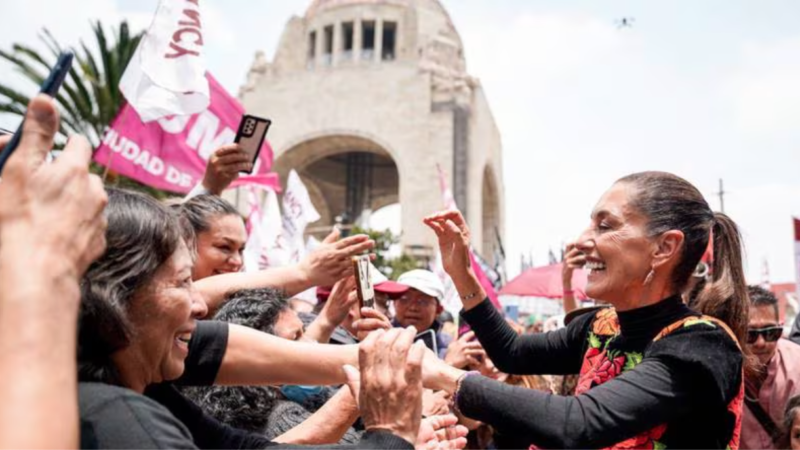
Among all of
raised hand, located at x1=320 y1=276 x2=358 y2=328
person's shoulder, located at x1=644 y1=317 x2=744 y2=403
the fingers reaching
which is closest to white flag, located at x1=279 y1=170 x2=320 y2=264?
raised hand, located at x1=320 y1=276 x2=358 y2=328

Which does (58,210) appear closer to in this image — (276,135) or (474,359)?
(474,359)

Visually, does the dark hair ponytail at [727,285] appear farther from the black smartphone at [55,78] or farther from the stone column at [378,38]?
the stone column at [378,38]

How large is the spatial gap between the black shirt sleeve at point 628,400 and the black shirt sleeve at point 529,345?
0.65 metres

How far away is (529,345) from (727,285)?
803 mm

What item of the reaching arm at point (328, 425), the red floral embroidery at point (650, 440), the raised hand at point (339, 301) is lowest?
the reaching arm at point (328, 425)

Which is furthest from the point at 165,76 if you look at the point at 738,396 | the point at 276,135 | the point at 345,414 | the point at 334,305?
the point at 276,135

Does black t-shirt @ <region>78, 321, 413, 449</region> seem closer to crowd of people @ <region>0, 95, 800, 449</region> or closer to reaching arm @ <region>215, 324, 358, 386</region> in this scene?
crowd of people @ <region>0, 95, 800, 449</region>

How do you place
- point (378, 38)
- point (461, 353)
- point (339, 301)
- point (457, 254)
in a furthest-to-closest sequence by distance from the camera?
point (378, 38) < point (461, 353) < point (339, 301) < point (457, 254)

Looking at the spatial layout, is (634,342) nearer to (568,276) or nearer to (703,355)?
(703,355)

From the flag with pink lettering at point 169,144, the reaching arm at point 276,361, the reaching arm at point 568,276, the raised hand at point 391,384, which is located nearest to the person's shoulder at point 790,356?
the reaching arm at point 568,276

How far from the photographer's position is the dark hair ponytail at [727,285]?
2613 mm

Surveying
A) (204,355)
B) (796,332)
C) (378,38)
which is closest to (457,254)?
(204,355)

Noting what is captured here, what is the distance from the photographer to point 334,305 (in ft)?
10.4

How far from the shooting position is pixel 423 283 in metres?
5.45
